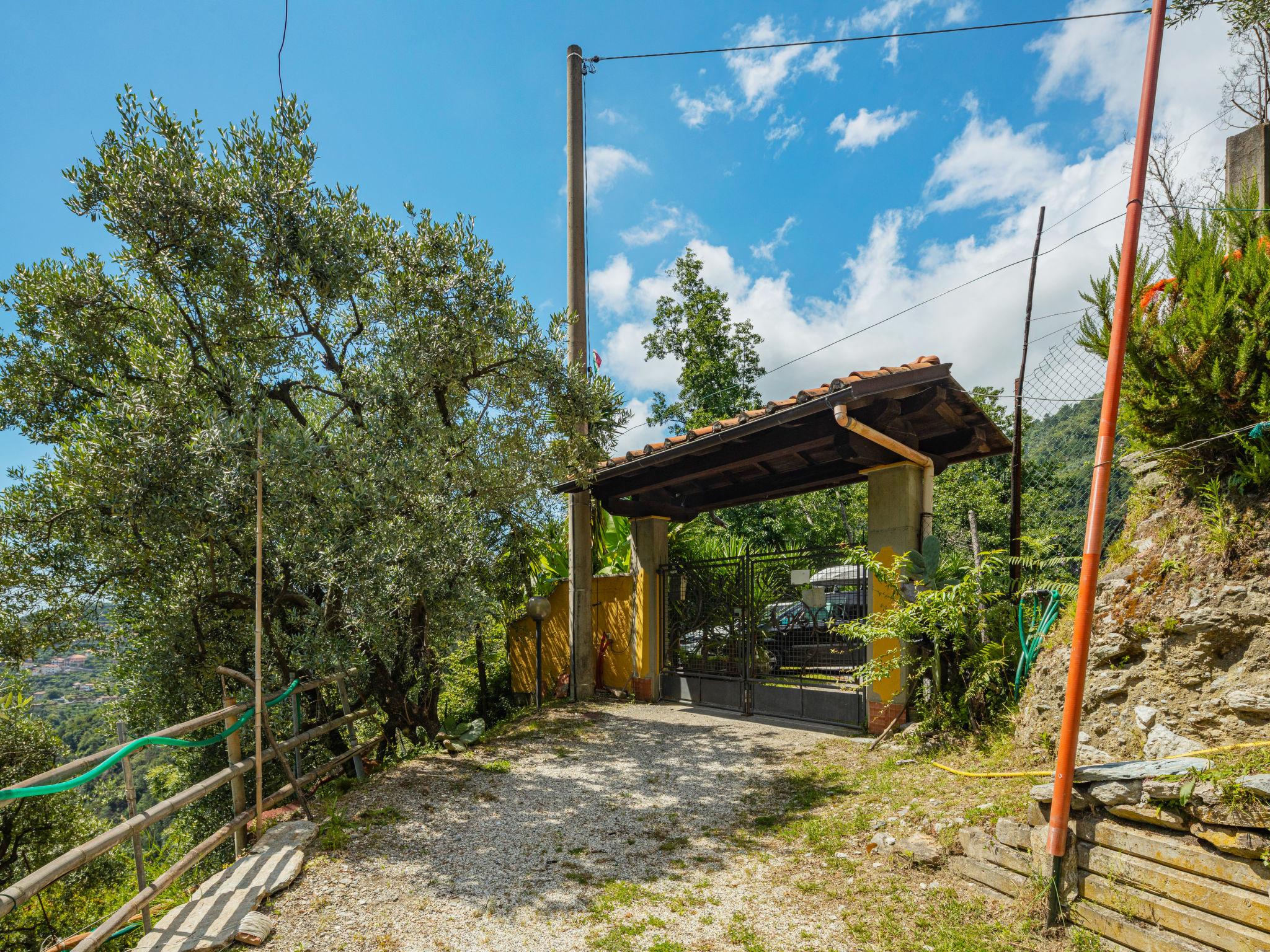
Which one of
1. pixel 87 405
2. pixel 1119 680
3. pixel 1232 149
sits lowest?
pixel 1119 680

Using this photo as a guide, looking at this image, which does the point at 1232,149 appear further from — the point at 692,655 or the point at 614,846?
the point at 692,655

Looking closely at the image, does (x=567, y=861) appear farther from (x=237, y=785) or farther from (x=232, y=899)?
(x=237, y=785)

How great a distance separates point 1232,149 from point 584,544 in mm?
7785

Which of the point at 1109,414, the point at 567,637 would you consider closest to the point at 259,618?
the point at 1109,414

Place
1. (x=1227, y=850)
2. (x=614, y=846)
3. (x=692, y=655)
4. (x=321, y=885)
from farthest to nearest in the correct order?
(x=692, y=655) → (x=614, y=846) → (x=321, y=885) → (x=1227, y=850)

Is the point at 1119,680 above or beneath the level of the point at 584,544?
beneath

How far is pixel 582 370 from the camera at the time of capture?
8.24 m

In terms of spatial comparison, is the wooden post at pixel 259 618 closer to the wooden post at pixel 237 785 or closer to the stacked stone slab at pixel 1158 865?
the wooden post at pixel 237 785

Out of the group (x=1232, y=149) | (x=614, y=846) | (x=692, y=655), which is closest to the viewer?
(x=614, y=846)

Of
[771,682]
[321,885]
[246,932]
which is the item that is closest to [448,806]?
[321,885]

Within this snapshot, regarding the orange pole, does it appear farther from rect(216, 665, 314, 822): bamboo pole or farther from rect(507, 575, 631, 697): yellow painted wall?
rect(507, 575, 631, 697): yellow painted wall

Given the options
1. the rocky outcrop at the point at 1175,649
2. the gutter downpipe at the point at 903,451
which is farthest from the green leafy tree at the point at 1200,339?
the gutter downpipe at the point at 903,451

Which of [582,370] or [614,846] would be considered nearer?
[614,846]

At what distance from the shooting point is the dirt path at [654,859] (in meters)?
3.37
